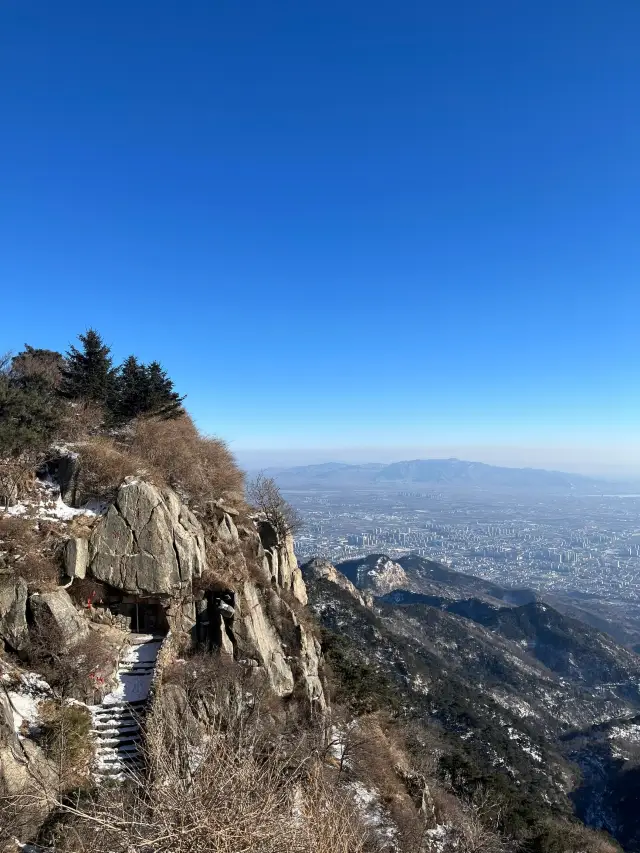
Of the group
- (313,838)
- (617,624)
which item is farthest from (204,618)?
(617,624)

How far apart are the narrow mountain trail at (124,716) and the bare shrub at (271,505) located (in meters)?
11.7

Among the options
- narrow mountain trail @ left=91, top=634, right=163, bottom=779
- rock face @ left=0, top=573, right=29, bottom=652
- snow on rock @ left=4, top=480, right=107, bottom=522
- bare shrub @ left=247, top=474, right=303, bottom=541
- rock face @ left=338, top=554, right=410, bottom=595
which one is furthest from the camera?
rock face @ left=338, top=554, right=410, bottom=595

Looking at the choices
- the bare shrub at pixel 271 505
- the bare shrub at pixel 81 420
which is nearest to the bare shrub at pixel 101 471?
the bare shrub at pixel 81 420

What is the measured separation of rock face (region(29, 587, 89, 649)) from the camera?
526 inches

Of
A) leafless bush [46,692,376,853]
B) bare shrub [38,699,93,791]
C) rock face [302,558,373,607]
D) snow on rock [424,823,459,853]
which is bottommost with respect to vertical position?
rock face [302,558,373,607]

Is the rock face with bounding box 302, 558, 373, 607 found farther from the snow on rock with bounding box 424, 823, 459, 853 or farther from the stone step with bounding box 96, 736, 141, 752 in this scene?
the stone step with bounding box 96, 736, 141, 752

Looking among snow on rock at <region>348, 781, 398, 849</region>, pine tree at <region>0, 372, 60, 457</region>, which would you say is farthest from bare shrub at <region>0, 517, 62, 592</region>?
snow on rock at <region>348, 781, 398, 849</region>

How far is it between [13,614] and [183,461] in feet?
31.7

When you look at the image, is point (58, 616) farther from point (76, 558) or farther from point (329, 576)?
point (329, 576)

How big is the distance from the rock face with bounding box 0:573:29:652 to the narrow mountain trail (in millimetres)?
3013

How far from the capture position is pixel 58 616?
13.6m

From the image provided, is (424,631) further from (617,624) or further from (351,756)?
(617,624)

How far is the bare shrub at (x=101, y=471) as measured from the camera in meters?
17.6

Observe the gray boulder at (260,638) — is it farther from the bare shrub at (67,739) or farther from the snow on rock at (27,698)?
the snow on rock at (27,698)
